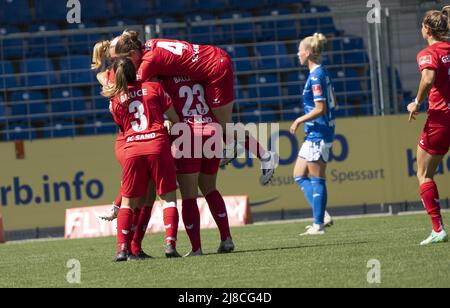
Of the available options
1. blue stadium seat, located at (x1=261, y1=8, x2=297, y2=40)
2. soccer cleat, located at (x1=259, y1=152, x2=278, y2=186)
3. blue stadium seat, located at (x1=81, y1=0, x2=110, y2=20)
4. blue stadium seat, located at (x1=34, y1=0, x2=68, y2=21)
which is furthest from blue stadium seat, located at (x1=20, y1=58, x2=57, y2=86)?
soccer cleat, located at (x1=259, y1=152, x2=278, y2=186)

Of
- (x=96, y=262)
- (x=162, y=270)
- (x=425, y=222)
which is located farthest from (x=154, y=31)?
(x=162, y=270)

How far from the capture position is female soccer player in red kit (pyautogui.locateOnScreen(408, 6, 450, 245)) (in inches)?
381

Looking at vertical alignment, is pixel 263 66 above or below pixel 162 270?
above

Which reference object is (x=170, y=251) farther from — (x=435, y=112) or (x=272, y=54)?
(x=272, y=54)

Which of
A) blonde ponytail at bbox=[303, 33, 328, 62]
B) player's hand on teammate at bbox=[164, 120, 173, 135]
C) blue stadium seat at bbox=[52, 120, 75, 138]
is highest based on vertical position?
blonde ponytail at bbox=[303, 33, 328, 62]

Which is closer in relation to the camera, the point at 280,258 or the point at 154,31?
the point at 280,258

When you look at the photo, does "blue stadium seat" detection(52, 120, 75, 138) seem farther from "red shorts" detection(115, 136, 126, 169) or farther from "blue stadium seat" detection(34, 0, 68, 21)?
"red shorts" detection(115, 136, 126, 169)

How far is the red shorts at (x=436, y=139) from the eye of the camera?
9.76 meters

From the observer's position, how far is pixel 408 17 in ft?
60.2

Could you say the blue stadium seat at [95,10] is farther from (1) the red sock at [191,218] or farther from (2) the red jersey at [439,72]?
(2) the red jersey at [439,72]

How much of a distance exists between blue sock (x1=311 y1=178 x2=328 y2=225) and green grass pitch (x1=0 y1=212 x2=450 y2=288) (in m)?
0.24

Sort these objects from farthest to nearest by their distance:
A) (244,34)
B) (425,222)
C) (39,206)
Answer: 1. (244,34)
2. (39,206)
3. (425,222)
